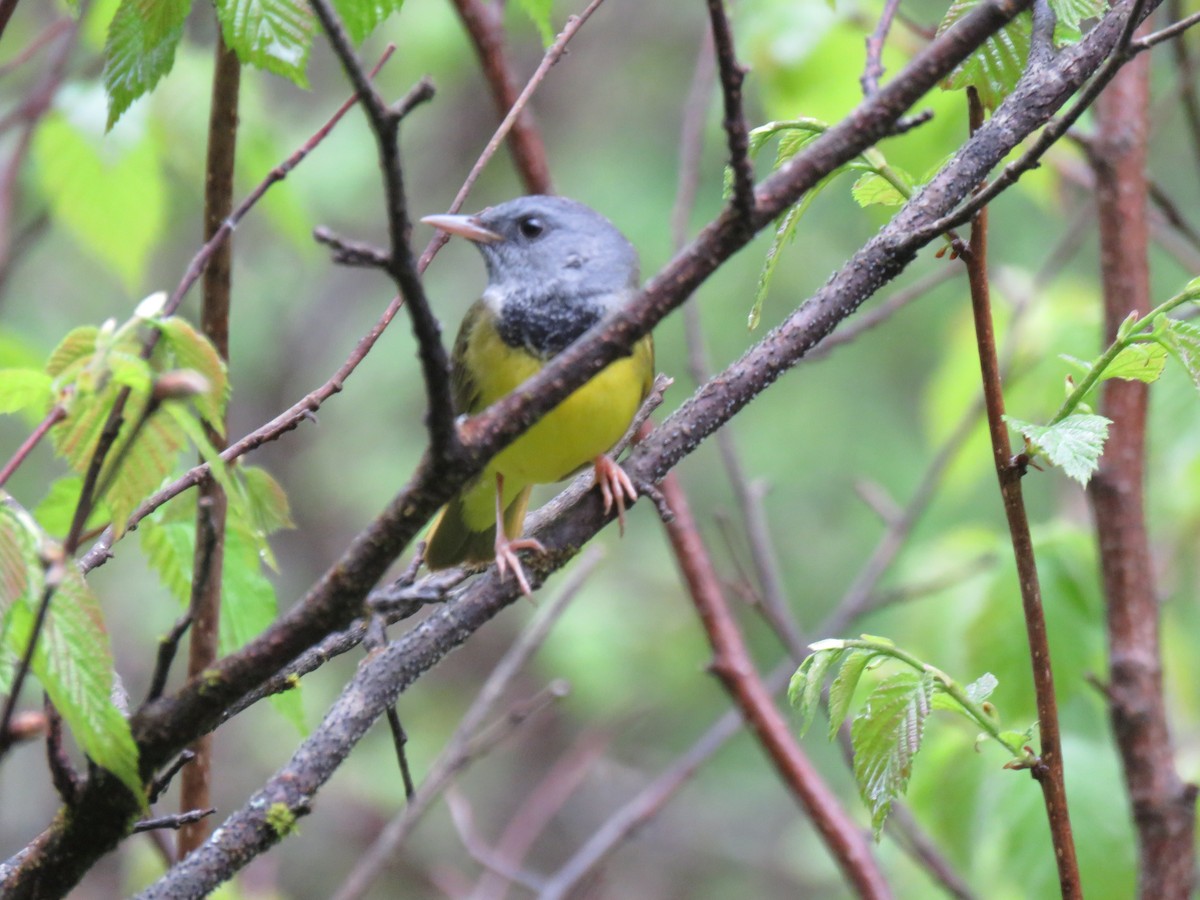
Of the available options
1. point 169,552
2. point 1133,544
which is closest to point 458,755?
point 169,552

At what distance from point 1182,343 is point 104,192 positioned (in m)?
2.87

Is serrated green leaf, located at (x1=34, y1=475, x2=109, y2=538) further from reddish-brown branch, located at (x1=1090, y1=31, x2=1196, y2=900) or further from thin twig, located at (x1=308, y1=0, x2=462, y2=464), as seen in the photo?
reddish-brown branch, located at (x1=1090, y1=31, x2=1196, y2=900)

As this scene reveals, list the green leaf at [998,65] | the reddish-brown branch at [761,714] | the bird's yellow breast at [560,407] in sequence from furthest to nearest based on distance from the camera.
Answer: the bird's yellow breast at [560,407] → the reddish-brown branch at [761,714] → the green leaf at [998,65]

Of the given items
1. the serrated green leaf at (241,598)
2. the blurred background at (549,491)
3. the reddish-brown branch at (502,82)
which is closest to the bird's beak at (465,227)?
the reddish-brown branch at (502,82)

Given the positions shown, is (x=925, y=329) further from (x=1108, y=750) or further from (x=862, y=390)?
(x=1108, y=750)

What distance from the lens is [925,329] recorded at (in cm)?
1118

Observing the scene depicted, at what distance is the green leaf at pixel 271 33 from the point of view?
4.80 ft

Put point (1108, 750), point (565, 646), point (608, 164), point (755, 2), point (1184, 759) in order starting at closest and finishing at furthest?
point (1108, 750) → point (755, 2) → point (1184, 759) → point (565, 646) → point (608, 164)

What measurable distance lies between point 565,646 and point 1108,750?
5.80 meters

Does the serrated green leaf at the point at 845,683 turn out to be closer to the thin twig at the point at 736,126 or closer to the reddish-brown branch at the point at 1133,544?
the thin twig at the point at 736,126

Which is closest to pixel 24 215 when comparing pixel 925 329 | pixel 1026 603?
pixel 1026 603

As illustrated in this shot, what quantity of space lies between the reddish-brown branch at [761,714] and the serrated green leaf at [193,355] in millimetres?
1010

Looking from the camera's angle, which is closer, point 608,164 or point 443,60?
point 443,60

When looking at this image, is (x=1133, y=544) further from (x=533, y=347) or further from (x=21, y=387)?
(x=21, y=387)
